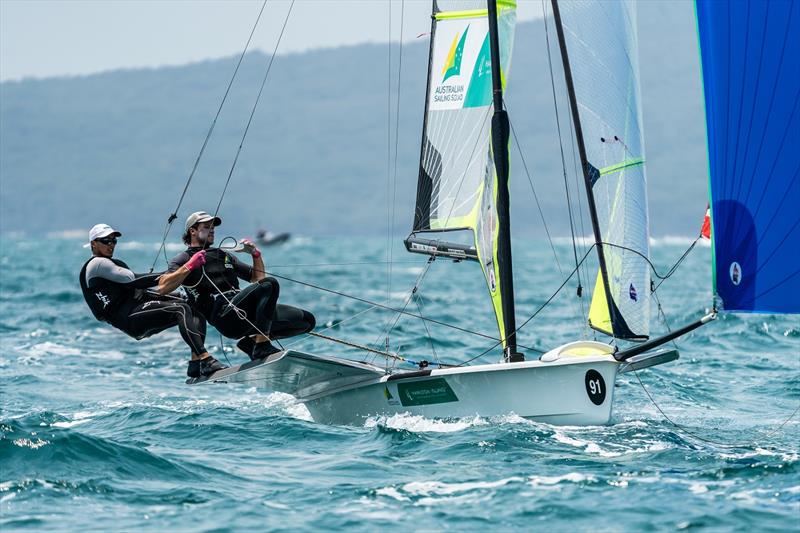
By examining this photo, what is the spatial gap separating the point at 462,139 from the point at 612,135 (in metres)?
1.55

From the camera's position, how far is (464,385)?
29.4 feet

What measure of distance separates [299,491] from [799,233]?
3.65 meters

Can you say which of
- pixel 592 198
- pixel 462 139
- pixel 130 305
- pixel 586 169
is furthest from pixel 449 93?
pixel 130 305

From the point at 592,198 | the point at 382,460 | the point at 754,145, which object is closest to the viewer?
the point at 754,145

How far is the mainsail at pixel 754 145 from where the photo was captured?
7.27 metres

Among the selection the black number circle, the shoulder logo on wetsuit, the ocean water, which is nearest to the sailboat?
the black number circle

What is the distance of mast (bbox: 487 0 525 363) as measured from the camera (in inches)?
368

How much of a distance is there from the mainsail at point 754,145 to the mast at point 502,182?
2.19 meters

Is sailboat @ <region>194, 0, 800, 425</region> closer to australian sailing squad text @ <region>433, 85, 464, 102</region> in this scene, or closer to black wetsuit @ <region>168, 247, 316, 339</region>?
australian sailing squad text @ <region>433, 85, 464, 102</region>

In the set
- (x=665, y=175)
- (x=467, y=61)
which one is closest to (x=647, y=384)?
(x=467, y=61)

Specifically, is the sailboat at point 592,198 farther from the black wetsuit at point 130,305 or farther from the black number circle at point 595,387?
the black wetsuit at point 130,305

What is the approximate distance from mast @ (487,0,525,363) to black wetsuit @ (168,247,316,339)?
191 cm

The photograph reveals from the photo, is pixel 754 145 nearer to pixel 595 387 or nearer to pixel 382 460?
pixel 595 387

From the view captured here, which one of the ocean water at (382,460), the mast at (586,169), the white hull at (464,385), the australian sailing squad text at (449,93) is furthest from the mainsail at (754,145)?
the australian sailing squad text at (449,93)
